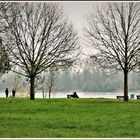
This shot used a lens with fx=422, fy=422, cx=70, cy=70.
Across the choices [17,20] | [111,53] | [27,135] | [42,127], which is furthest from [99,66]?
[27,135]

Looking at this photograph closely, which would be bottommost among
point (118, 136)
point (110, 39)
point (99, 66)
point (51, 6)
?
point (118, 136)

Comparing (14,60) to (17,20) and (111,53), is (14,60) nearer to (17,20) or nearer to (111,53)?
(17,20)

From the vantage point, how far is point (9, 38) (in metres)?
42.7

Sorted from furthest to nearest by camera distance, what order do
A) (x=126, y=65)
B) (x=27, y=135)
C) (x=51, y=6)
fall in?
(x=51, y=6) → (x=126, y=65) → (x=27, y=135)

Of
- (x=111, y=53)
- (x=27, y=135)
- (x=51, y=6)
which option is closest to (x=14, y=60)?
(x=51, y=6)

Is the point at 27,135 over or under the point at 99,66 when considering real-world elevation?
under

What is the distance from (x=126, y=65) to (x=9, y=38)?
12049mm

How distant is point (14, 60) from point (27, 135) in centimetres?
3005

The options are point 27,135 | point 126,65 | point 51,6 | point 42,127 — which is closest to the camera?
point 27,135

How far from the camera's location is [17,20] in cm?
4384

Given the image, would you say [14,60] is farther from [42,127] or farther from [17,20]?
[42,127]

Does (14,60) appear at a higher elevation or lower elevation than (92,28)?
lower

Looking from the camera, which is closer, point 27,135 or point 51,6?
point 27,135

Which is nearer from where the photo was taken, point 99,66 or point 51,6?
point 99,66
